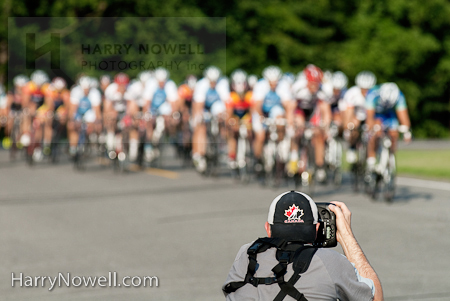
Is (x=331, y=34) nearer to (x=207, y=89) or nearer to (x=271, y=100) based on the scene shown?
(x=207, y=89)

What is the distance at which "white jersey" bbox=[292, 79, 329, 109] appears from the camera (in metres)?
14.9

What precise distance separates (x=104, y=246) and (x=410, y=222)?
394 centimetres

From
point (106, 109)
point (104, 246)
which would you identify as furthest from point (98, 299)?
point (106, 109)

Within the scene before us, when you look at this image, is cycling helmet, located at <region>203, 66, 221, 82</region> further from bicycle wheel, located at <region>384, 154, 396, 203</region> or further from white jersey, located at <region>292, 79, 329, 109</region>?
bicycle wheel, located at <region>384, 154, 396, 203</region>

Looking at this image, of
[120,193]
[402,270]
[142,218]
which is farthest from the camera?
[120,193]

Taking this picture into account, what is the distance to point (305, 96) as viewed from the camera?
15.0 m

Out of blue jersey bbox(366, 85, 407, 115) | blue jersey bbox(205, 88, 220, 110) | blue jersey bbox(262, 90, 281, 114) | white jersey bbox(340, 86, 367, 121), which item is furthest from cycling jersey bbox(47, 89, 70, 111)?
blue jersey bbox(366, 85, 407, 115)

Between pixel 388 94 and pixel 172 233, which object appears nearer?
pixel 172 233

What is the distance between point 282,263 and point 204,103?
47.7 ft

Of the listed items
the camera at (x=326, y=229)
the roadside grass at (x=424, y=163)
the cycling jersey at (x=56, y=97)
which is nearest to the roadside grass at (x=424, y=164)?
the roadside grass at (x=424, y=163)

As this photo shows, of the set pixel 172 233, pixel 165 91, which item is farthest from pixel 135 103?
pixel 172 233

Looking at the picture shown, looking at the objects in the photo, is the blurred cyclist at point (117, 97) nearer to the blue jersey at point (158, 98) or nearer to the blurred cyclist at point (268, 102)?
the blue jersey at point (158, 98)

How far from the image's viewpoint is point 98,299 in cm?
647

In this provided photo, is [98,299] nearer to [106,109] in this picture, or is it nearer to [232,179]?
[232,179]
